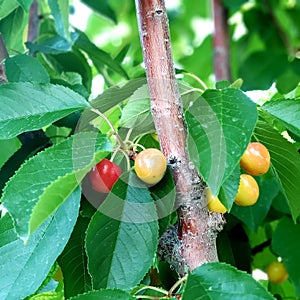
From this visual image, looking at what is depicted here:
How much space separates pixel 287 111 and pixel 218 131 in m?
0.12

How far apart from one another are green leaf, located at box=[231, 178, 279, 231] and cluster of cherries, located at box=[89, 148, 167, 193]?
12.0 inches

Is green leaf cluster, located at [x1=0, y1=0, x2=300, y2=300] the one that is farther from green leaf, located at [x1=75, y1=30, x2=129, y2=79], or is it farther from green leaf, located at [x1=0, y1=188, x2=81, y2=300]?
green leaf, located at [x1=75, y1=30, x2=129, y2=79]

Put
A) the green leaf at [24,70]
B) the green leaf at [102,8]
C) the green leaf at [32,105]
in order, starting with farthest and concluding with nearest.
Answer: the green leaf at [102,8]
the green leaf at [24,70]
the green leaf at [32,105]

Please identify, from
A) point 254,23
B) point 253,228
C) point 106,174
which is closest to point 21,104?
point 106,174

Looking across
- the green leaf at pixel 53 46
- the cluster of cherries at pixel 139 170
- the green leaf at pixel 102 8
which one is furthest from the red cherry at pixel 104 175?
the green leaf at pixel 102 8

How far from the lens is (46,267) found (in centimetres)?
54

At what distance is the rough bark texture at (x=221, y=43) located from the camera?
1.65m

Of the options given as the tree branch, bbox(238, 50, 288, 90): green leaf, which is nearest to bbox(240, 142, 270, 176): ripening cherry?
the tree branch

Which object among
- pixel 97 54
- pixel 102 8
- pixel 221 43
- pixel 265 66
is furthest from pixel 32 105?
pixel 265 66

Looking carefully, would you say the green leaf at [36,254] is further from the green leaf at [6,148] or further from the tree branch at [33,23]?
the tree branch at [33,23]

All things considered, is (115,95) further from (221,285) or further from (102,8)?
(102,8)

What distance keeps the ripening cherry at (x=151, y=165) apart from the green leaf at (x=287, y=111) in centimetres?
13

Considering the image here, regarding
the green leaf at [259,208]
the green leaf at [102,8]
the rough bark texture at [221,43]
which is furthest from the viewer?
the rough bark texture at [221,43]

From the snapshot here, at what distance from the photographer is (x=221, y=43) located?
5.58 feet
